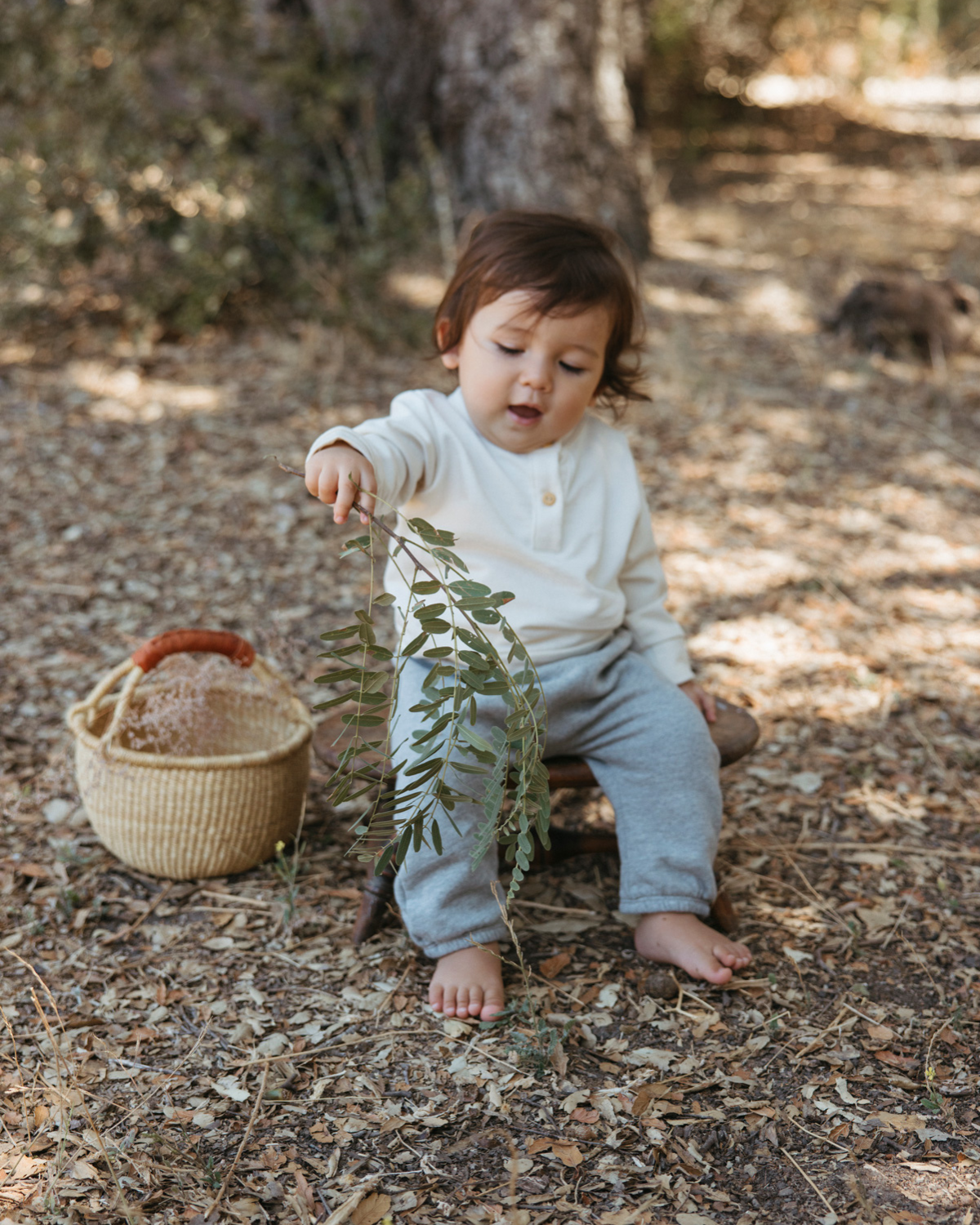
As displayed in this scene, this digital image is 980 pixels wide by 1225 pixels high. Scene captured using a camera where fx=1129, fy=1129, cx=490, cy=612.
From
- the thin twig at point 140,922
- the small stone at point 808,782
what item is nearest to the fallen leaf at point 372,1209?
the thin twig at point 140,922

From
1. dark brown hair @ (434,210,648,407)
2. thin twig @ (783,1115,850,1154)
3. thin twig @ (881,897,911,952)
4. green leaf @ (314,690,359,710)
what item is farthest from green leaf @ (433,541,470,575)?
thin twig @ (881,897,911,952)

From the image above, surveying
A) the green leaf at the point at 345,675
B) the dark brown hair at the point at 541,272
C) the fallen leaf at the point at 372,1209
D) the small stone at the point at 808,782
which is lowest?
the small stone at the point at 808,782

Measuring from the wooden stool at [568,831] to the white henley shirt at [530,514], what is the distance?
23 cm

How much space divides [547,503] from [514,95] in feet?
11.9

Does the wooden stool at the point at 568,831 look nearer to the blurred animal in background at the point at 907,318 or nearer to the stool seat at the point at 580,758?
the stool seat at the point at 580,758

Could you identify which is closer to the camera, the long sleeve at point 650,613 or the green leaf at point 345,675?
the green leaf at point 345,675

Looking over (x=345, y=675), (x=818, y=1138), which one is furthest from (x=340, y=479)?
(x=818, y=1138)

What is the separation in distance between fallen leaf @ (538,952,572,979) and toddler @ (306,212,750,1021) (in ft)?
0.34

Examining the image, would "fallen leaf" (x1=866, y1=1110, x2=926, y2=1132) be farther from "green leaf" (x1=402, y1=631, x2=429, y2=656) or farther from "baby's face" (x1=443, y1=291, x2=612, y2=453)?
"baby's face" (x1=443, y1=291, x2=612, y2=453)

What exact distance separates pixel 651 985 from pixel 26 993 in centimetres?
113

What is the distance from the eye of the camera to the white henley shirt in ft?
7.07

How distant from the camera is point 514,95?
202 inches

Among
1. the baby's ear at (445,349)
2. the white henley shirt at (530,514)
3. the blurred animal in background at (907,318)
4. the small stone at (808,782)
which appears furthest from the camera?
the blurred animal in background at (907,318)

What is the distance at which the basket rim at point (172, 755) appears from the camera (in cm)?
220
